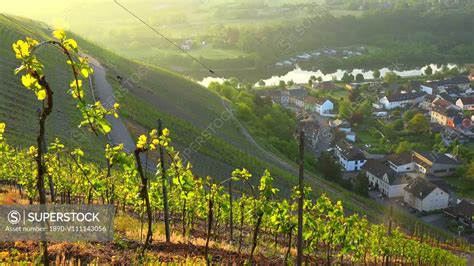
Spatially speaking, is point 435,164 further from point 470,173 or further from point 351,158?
point 351,158

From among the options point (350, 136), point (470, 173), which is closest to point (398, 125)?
point (350, 136)

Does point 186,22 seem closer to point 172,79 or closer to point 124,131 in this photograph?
point 172,79

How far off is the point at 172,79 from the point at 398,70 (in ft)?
179

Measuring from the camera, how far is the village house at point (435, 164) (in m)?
43.9

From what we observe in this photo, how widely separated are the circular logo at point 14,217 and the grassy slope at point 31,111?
1556 centimetres

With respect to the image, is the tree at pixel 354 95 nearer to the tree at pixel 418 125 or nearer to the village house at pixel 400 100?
the village house at pixel 400 100

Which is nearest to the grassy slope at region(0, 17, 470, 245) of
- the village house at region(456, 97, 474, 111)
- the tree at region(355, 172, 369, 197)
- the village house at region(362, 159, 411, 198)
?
the tree at region(355, 172, 369, 197)

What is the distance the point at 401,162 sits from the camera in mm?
45500

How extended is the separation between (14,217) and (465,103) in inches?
2584

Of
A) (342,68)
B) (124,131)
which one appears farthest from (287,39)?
(124,131)

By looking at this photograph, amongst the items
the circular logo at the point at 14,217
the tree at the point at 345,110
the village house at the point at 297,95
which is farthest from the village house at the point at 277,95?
the circular logo at the point at 14,217

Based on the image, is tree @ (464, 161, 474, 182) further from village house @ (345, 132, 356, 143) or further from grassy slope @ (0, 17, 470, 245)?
village house @ (345, 132, 356, 143)

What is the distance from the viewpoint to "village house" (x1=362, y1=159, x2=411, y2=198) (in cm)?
4072

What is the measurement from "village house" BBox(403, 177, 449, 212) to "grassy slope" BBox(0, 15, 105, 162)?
24.0 m
